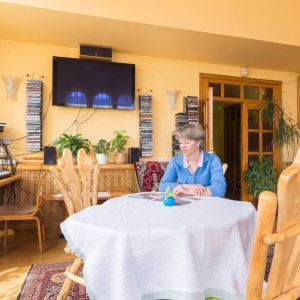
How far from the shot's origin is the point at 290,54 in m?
4.12

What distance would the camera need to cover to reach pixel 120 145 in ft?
12.7

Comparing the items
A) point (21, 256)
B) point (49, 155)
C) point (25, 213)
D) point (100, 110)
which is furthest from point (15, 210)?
point (100, 110)

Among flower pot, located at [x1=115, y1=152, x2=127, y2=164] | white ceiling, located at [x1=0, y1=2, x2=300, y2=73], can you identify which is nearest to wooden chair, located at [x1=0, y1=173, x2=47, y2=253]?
flower pot, located at [x1=115, y1=152, x2=127, y2=164]

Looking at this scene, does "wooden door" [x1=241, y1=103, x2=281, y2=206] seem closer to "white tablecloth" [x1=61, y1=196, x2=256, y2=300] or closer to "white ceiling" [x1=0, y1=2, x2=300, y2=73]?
"white ceiling" [x1=0, y1=2, x2=300, y2=73]

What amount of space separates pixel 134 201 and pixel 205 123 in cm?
281

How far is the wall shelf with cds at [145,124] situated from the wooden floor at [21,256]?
178cm

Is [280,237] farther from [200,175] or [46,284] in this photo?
[46,284]

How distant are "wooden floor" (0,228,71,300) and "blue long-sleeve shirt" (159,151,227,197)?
1.41m

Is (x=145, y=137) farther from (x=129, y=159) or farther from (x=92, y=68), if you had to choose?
(x=92, y=68)

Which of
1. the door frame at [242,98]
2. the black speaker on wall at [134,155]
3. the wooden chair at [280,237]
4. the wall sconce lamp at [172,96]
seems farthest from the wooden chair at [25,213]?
the door frame at [242,98]

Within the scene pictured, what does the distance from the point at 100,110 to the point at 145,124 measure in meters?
0.74

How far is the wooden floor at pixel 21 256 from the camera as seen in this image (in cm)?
210

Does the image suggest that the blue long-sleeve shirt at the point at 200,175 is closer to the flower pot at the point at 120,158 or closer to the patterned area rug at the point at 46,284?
the patterned area rug at the point at 46,284

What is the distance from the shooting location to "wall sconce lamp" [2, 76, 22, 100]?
360 centimetres
